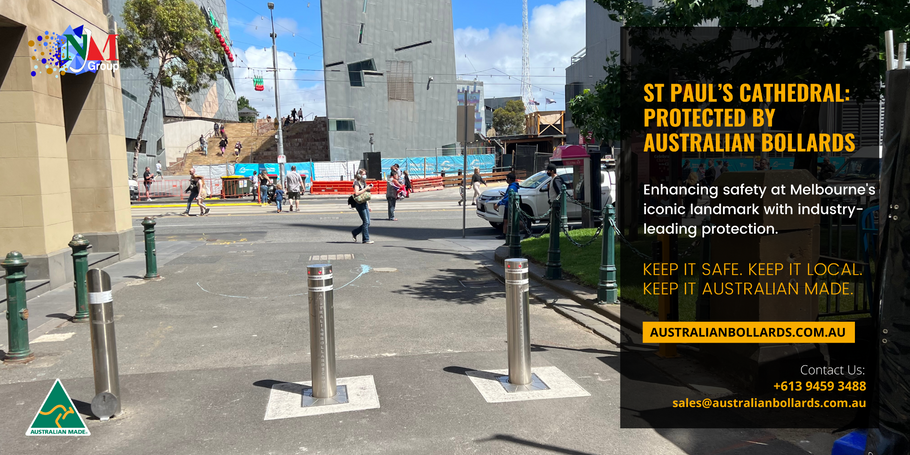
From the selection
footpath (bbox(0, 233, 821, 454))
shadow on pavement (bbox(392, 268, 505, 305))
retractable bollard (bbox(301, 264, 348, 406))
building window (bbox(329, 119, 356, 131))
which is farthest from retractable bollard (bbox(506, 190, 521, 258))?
building window (bbox(329, 119, 356, 131))

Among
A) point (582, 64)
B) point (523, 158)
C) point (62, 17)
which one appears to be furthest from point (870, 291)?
point (523, 158)

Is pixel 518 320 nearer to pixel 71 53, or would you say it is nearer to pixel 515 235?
pixel 515 235

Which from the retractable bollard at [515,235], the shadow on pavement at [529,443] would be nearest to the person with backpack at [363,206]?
the retractable bollard at [515,235]

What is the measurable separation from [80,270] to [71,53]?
5.55 meters

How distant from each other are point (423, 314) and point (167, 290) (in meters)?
4.42

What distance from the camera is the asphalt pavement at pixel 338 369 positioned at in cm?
456


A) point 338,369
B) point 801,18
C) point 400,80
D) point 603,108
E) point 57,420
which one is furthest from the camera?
point 400,80

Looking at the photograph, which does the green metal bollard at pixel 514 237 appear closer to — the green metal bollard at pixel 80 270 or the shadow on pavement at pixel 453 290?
the shadow on pavement at pixel 453 290

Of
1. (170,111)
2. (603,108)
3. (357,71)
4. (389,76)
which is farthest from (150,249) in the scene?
(170,111)

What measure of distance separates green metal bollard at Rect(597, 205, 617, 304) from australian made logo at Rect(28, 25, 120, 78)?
8731 mm

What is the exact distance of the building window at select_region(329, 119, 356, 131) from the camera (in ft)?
170

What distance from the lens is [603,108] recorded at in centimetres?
909

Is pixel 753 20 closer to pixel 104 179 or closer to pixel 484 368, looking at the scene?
pixel 484 368

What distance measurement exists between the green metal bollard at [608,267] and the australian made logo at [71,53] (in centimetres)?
873
